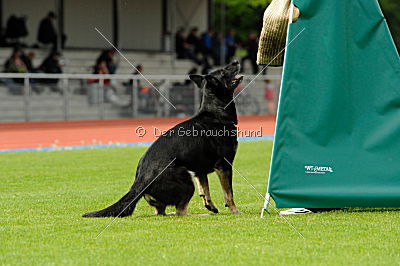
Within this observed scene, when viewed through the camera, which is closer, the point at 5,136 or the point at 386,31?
the point at 386,31

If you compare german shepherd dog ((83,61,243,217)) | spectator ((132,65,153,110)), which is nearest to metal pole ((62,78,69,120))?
spectator ((132,65,153,110))

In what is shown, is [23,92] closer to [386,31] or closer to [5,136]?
[5,136]

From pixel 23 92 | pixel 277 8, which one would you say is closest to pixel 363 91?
pixel 277 8

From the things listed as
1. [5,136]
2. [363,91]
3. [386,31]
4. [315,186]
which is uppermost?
[386,31]

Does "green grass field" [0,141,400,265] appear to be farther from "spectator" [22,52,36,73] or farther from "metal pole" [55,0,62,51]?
"metal pole" [55,0,62,51]

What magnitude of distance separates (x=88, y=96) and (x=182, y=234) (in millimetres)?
17222

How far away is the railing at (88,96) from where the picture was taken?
22.3 m

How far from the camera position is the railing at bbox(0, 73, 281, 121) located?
22.3 m

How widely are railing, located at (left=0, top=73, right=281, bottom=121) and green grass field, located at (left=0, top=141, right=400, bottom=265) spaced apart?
39.9 feet

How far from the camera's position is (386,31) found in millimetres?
7812

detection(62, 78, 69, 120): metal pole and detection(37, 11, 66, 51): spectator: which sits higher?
detection(37, 11, 66, 51): spectator

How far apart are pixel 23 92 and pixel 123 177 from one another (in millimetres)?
11064

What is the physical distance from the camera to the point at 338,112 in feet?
25.5

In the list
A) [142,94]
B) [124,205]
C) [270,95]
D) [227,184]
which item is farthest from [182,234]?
[270,95]
